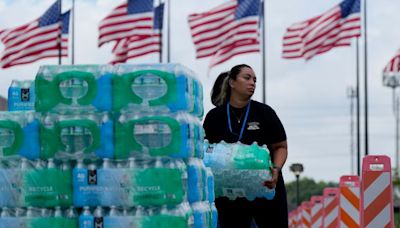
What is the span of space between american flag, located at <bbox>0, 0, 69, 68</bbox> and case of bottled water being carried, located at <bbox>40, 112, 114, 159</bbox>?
27184 mm

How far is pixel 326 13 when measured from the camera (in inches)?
1629

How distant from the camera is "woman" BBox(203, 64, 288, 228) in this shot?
36.2 ft

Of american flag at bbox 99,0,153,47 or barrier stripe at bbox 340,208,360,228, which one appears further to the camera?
american flag at bbox 99,0,153,47

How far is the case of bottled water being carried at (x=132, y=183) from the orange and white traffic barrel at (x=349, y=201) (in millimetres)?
10728

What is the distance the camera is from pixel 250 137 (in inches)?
435

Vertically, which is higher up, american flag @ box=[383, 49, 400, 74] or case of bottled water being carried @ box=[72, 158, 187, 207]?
american flag @ box=[383, 49, 400, 74]

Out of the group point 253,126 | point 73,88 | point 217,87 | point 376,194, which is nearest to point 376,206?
point 376,194

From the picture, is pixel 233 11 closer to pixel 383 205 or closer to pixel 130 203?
pixel 383 205

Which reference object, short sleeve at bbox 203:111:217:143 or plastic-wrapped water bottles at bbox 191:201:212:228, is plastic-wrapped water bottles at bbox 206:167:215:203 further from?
short sleeve at bbox 203:111:217:143

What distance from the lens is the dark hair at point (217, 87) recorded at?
11719 mm

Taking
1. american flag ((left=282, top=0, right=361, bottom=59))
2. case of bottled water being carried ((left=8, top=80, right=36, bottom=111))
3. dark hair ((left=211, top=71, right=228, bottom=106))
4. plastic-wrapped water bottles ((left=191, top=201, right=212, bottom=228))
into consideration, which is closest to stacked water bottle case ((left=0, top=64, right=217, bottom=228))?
plastic-wrapped water bottles ((left=191, top=201, right=212, bottom=228))

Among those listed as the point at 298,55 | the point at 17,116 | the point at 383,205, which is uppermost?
the point at 298,55

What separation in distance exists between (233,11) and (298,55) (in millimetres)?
2750

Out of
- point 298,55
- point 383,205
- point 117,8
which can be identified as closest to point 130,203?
point 383,205
